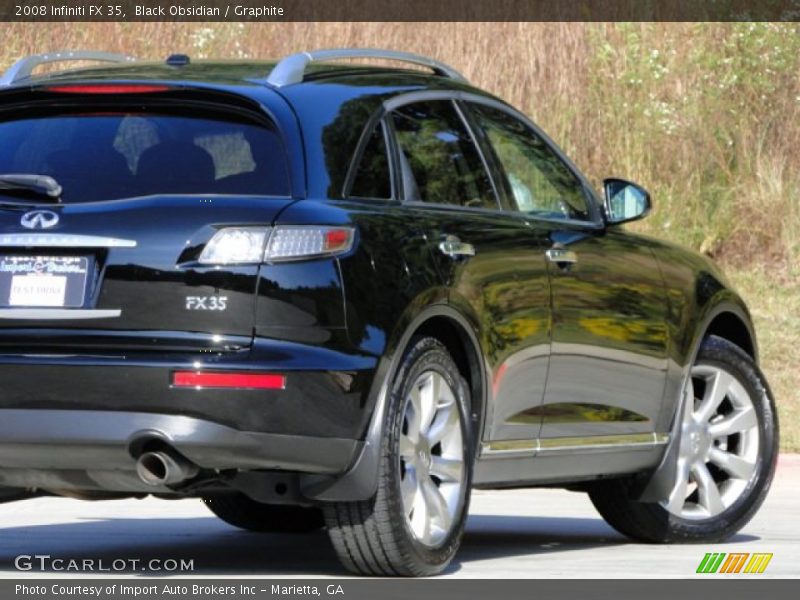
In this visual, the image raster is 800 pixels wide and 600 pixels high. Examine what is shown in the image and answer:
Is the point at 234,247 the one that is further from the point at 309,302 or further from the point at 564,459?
the point at 564,459

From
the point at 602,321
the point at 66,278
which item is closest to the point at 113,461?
the point at 66,278

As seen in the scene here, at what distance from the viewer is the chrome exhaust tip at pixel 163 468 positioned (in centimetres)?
692

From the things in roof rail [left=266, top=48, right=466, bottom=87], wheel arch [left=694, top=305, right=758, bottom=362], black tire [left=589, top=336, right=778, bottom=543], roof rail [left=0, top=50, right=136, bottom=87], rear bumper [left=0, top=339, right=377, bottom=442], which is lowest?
black tire [left=589, top=336, right=778, bottom=543]

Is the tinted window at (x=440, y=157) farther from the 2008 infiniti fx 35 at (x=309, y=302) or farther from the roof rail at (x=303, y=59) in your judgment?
the roof rail at (x=303, y=59)

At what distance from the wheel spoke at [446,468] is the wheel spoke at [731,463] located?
6.94 feet

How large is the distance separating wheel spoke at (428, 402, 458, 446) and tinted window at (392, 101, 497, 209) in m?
0.80

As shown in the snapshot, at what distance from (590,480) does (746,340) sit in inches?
55.8

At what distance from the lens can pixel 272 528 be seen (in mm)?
9828

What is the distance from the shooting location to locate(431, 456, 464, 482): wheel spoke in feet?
25.1

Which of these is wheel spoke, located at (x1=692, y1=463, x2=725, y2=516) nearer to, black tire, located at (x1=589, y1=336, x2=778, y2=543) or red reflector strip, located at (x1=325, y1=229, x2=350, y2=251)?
black tire, located at (x1=589, y1=336, x2=778, y2=543)

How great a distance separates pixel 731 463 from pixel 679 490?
0.32 m

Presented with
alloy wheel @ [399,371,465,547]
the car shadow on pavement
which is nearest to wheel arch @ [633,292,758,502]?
the car shadow on pavement

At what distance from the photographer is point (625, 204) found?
9062mm

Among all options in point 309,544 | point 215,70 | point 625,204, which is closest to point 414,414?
point 215,70
